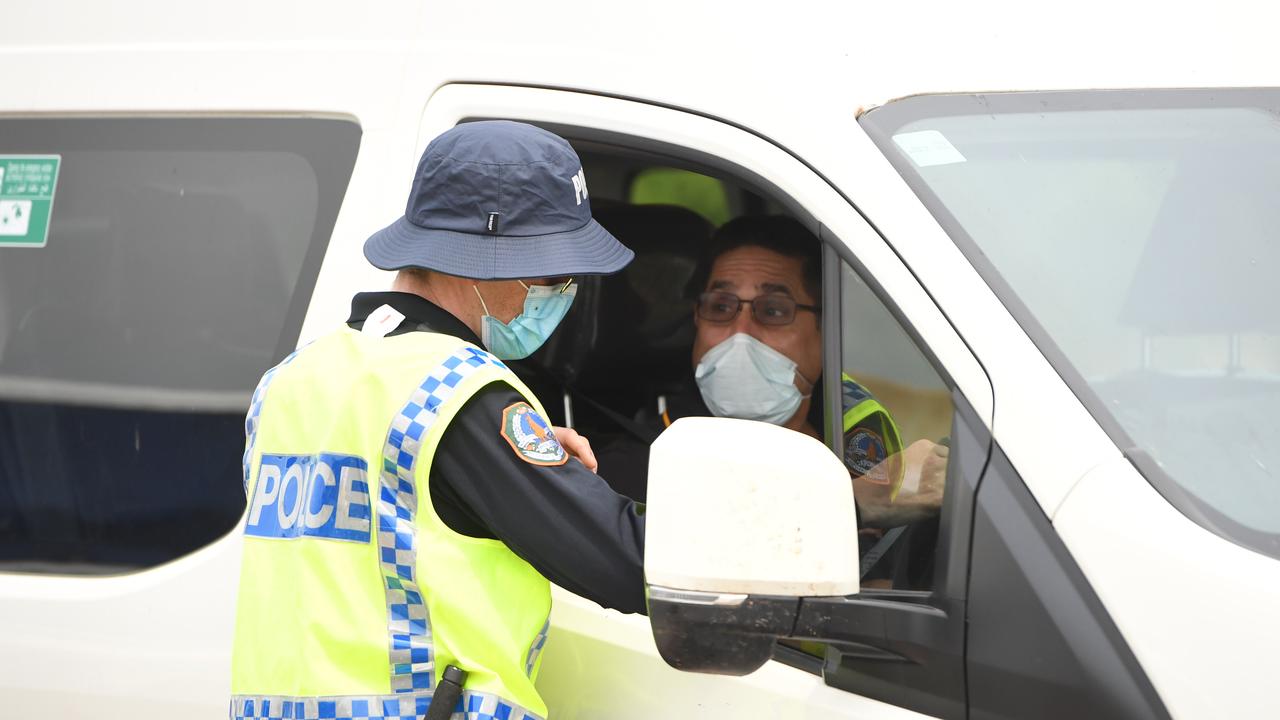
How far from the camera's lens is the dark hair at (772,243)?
2682 millimetres

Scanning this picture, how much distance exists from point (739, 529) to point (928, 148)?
77 centimetres

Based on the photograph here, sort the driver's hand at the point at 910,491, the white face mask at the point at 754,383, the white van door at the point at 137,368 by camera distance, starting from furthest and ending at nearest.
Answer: the white face mask at the point at 754,383, the white van door at the point at 137,368, the driver's hand at the point at 910,491

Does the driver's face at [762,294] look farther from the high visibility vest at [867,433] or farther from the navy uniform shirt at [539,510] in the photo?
the navy uniform shirt at [539,510]

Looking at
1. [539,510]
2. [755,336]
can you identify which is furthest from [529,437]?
[755,336]

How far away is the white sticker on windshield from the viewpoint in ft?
5.73

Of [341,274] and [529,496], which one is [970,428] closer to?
[529,496]

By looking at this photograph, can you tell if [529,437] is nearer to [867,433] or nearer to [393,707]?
[393,707]

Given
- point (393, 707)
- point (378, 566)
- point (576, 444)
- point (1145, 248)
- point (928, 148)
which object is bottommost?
point (393, 707)

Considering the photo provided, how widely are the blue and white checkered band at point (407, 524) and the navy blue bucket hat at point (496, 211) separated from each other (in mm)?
146

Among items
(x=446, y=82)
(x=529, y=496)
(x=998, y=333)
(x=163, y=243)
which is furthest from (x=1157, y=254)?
(x=163, y=243)

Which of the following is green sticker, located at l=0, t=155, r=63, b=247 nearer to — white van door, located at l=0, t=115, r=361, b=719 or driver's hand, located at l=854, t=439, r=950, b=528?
→ white van door, located at l=0, t=115, r=361, b=719

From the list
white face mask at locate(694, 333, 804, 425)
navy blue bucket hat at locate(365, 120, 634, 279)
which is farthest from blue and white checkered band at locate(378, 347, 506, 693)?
white face mask at locate(694, 333, 804, 425)

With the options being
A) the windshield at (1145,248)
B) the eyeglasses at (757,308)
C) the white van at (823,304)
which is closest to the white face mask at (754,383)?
the eyeglasses at (757,308)

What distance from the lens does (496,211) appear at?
1.58 meters
